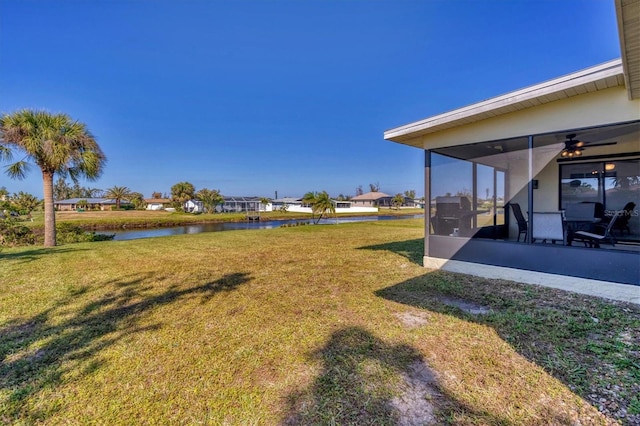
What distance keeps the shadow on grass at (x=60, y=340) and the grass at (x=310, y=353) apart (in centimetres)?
2

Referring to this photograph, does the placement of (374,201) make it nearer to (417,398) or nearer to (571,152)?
(571,152)

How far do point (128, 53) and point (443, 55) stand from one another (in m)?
17.3

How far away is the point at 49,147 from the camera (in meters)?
8.53

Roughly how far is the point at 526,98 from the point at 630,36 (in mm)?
1864

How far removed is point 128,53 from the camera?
15750 mm

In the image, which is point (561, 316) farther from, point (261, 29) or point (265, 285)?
point (261, 29)

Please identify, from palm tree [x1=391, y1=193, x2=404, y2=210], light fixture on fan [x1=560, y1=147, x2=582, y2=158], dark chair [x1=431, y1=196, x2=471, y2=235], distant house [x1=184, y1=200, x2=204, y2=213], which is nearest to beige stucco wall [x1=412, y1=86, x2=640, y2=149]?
dark chair [x1=431, y1=196, x2=471, y2=235]

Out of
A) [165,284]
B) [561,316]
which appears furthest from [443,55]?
[165,284]

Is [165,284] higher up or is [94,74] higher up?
[94,74]

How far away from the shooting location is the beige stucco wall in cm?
379

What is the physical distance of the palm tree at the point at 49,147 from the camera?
8.47 metres

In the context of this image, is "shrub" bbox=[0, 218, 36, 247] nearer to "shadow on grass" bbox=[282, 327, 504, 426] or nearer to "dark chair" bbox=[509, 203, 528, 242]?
"shadow on grass" bbox=[282, 327, 504, 426]

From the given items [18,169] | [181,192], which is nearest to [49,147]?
[18,169]

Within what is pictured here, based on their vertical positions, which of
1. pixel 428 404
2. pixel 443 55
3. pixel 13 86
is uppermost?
pixel 443 55
